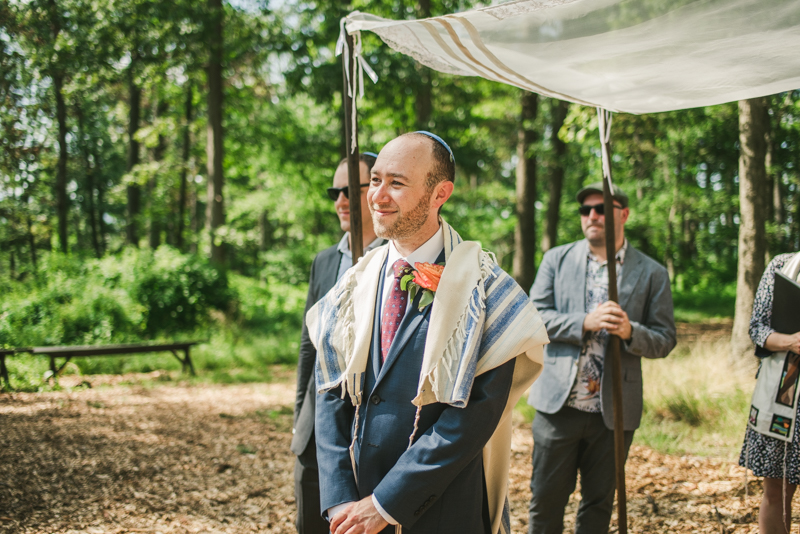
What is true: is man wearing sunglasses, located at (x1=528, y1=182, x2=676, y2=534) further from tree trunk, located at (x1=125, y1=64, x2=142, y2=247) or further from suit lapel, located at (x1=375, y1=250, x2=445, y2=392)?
tree trunk, located at (x1=125, y1=64, x2=142, y2=247)

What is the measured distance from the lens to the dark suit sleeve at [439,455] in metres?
1.72

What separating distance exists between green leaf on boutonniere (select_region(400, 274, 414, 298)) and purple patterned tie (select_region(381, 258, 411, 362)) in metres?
0.02

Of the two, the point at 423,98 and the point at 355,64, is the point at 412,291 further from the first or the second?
the point at 423,98

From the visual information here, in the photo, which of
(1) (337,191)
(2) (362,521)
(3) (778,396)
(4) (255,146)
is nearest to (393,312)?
(2) (362,521)

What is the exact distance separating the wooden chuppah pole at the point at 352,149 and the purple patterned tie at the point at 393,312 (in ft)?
1.88

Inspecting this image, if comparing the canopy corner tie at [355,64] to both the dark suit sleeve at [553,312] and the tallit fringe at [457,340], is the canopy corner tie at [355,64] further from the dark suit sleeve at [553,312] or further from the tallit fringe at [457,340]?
the dark suit sleeve at [553,312]

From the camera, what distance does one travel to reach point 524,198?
11.5 meters

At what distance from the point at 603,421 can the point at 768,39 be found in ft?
6.58

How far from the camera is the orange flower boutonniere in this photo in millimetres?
1877

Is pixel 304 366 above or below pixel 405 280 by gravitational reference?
below

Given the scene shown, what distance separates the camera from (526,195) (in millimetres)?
11477

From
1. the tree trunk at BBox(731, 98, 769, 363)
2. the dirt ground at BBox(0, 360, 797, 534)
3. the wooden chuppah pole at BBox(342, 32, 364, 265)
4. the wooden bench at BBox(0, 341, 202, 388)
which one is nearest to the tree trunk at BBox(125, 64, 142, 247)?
the wooden bench at BBox(0, 341, 202, 388)

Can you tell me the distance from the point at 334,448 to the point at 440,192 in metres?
1.01

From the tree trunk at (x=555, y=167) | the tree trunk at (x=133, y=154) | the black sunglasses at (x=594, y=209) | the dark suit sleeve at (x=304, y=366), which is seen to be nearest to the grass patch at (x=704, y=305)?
the tree trunk at (x=555, y=167)
